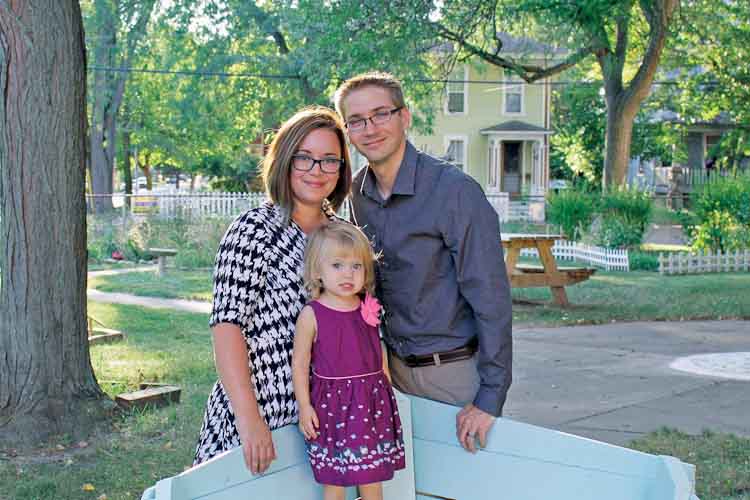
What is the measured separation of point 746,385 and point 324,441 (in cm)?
556

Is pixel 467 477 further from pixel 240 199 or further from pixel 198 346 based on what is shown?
pixel 240 199

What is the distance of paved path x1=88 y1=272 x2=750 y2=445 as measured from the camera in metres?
6.54

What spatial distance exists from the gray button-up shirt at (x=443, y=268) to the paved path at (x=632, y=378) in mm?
3012

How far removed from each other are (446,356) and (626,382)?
488cm

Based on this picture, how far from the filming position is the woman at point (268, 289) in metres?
2.94

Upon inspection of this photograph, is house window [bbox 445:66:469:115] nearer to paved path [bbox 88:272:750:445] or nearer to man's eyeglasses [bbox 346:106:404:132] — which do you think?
paved path [bbox 88:272:750:445]

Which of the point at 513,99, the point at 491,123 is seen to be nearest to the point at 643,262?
the point at 491,123

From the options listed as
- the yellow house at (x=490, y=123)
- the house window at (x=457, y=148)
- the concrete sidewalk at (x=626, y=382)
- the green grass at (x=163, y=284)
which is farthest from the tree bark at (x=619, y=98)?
the house window at (x=457, y=148)

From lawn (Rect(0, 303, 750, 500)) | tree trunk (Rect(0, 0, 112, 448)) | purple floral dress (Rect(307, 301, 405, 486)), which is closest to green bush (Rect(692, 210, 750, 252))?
lawn (Rect(0, 303, 750, 500))

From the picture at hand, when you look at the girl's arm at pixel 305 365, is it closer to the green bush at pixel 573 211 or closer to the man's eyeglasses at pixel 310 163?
the man's eyeglasses at pixel 310 163

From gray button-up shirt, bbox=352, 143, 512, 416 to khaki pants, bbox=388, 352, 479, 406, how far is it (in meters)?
0.08

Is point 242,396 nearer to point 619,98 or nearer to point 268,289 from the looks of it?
point 268,289

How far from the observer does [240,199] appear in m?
24.6

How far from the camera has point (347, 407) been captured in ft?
9.77
